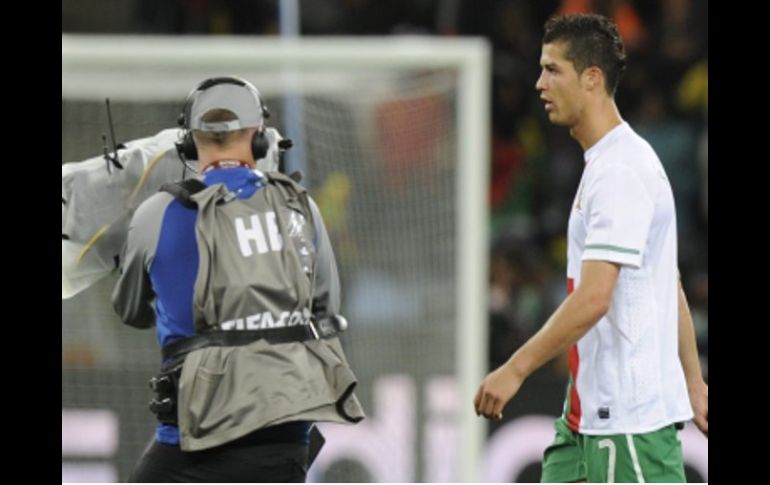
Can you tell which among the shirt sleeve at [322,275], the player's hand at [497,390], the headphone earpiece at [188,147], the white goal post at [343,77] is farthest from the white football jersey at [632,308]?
the white goal post at [343,77]

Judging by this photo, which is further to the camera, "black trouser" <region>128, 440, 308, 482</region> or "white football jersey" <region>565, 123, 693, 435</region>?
"white football jersey" <region>565, 123, 693, 435</region>

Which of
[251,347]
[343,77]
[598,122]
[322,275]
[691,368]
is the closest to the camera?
[251,347]

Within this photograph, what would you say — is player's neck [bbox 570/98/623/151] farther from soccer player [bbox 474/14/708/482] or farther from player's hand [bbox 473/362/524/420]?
player's hand [bbox 473/362/524/420]

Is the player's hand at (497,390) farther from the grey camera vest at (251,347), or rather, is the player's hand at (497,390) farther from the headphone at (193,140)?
the headphone at (193,140)

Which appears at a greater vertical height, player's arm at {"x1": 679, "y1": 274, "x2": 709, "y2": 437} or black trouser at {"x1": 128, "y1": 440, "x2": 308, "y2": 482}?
player's arm at {"x1": 679, "y1": 274, "x2": 709, "y2": 437}

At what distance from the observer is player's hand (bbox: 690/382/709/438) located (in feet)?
15.3

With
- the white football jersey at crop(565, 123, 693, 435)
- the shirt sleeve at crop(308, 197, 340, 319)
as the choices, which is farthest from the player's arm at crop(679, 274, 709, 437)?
the shirt sleeve at crop(308, 197, 340, 319)

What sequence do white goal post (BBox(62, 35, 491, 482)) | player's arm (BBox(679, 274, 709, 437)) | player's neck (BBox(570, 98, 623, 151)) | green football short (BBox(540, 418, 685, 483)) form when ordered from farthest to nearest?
white goal post (BBox(62, 35, 491, 482)) < player's arm (BBox(679, 274, 709, 437)) < player's neck (BBox(570, 98, 623, 151)) < green football short (BBox(540, 418, 685, 483))

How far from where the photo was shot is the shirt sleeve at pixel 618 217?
14.0 ft

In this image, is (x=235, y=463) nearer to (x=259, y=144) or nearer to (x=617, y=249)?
(x=259, y=144)

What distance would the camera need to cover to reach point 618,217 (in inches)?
169

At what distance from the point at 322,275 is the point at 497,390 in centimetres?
54

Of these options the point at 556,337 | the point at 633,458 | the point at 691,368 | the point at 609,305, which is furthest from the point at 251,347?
the point at 691,368
